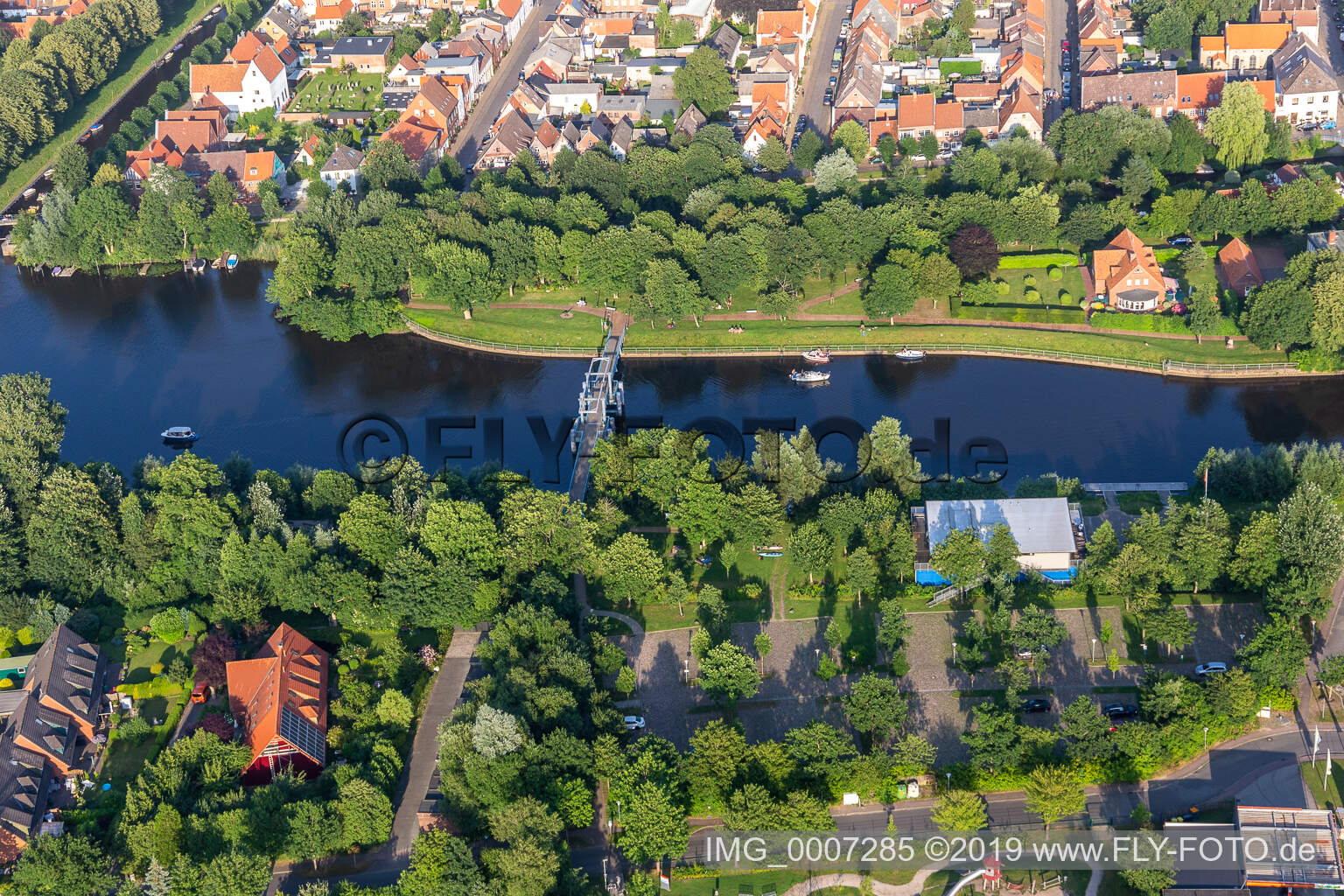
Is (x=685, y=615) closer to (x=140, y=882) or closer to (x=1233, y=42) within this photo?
(x=140, y=882)

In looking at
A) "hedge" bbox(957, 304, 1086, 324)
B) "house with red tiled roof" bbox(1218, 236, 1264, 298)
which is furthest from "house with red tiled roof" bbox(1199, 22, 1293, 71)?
"hedge" bbox(957, 304, 1086, 324)

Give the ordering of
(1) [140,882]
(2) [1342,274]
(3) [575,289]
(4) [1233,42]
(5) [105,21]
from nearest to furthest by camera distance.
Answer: (1) [140,882] → (2) [1342,274] → (3) [575,289] → (4) [1233,42] → (5) [105,21]

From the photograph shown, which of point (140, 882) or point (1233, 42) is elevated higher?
point (1233, 42)

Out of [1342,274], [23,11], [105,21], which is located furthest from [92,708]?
[23,11]

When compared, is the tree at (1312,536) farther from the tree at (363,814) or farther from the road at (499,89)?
the road at (499,89)

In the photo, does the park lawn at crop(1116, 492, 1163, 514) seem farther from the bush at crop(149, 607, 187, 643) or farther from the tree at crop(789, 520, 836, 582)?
the bush at crop(149, 607, 187, 643)

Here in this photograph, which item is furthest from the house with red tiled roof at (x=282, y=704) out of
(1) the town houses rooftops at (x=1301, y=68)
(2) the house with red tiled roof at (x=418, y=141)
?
(1) the town houses rooftops at (x=1301, y=68)
